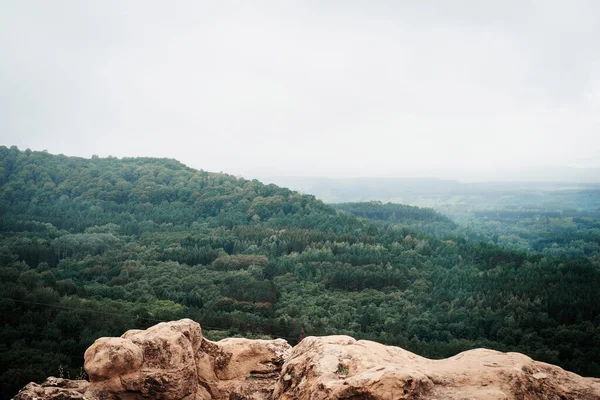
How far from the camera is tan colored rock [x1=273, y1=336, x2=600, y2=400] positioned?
8914 millimetres

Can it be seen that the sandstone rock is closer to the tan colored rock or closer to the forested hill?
the tan colored rock

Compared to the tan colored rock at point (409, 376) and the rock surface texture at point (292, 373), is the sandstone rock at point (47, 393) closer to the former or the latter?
the rock surface texture at point (292, 373)

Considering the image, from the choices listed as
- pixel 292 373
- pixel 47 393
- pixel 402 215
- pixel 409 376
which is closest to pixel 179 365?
pixel 47 393

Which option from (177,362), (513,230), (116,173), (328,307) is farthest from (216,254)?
(513,230)

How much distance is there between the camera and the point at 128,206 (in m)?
102

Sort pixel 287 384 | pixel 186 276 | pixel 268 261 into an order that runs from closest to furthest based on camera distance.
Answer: pixel 287 384 < pixel 186 276 < pixel 268 261

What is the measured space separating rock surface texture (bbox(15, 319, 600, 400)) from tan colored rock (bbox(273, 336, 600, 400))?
0.02 metres

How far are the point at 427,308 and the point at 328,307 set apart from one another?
12.8 meters

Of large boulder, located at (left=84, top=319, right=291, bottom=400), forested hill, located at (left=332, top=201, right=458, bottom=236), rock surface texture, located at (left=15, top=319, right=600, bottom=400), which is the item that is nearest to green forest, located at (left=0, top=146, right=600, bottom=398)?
large boulder, located at (left=84, top=319, right=291, bottom=400)

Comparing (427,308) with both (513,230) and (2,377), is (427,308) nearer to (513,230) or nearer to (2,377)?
(2,377)

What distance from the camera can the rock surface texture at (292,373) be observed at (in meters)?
9.14

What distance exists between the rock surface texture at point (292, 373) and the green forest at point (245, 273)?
8732 mm

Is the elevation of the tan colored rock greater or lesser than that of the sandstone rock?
greater

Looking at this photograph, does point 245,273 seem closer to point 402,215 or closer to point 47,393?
point 47,393
